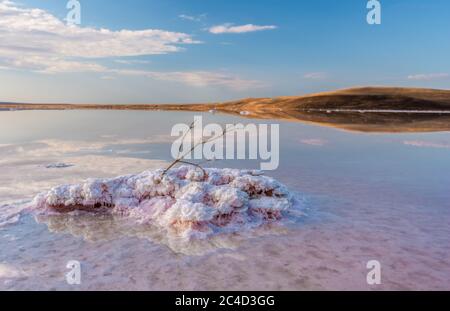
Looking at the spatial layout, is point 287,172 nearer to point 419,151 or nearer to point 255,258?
point 255,258

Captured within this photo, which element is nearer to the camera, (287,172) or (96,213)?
(96,213)

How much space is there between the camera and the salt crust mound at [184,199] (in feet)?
22.3

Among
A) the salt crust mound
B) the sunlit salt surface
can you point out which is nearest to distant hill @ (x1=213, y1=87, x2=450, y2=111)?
the sunlit salt surface

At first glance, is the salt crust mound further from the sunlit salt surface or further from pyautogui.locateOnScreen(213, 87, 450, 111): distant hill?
pyautogui.locateOnScreen(213, 87, 450, 111): distant hill

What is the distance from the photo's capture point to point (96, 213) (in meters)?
7.61

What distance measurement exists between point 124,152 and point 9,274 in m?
11.1

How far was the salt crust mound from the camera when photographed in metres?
6.80
